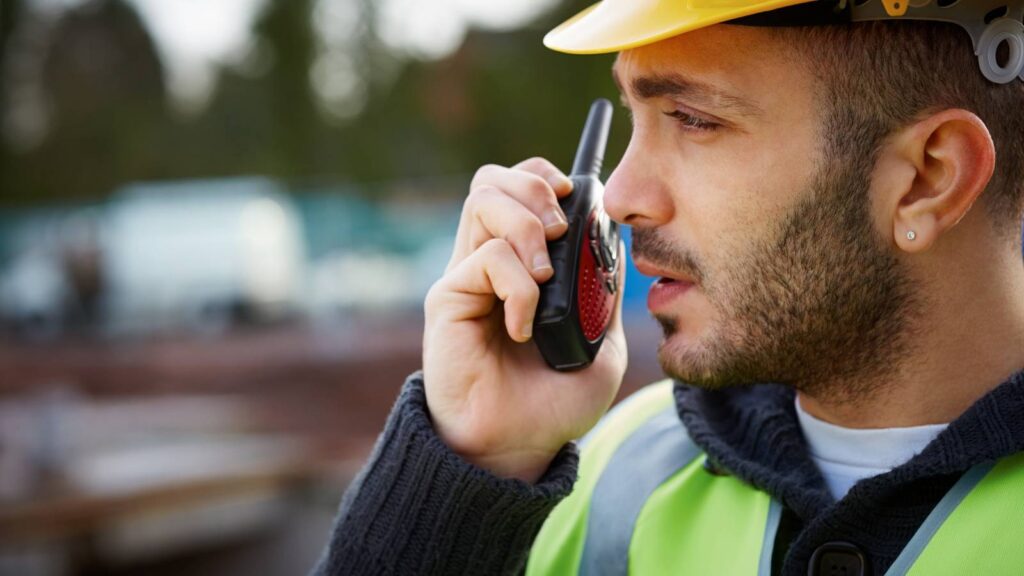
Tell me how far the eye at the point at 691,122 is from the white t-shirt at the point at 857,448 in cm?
60

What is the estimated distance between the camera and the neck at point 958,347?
6.88 ft

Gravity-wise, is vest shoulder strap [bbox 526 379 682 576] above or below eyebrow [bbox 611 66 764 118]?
below

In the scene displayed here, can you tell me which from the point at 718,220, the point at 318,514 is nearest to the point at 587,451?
the point at 718,220

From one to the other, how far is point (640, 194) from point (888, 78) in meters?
0.48

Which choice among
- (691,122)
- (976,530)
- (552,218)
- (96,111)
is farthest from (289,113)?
(976,530)

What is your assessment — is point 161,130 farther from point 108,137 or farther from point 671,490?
point 671,490

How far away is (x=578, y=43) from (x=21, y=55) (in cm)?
4066

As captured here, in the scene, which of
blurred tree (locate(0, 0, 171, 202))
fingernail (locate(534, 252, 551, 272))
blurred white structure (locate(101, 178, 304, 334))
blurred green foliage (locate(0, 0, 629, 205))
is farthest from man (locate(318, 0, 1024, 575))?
blurred tree (locate(0, 0, 171, 202))

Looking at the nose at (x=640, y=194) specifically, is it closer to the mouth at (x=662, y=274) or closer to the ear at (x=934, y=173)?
the mouth at (x=662, y=274)

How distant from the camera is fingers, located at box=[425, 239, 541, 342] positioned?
85.0 inches

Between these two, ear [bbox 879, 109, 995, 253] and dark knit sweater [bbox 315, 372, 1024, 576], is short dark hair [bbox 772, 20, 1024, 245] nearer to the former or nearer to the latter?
ear [bbox 879, 109, 995, 253]

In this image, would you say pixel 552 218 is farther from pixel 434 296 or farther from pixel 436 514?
pixel 436 514

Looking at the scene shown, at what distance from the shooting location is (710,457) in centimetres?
222

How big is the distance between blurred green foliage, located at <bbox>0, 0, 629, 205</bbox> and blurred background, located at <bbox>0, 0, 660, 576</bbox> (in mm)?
73
